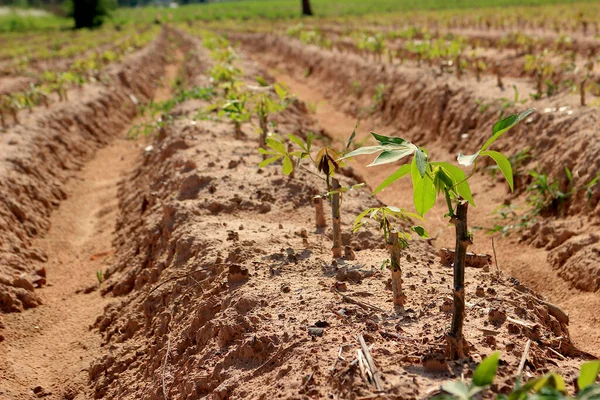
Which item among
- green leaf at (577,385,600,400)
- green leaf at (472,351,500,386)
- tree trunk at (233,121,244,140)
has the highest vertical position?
green leaf at (472,351,500,386)

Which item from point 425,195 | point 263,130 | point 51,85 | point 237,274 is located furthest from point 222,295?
point 51,85

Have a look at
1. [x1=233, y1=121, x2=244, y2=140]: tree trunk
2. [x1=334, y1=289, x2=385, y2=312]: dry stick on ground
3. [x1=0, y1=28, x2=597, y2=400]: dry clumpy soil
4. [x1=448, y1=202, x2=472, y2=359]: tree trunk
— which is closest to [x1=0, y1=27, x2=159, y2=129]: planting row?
[x1=0, y1=28, x2=597, y2=400]: dry clumpy soil

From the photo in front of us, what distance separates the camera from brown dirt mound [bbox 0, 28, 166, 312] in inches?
196

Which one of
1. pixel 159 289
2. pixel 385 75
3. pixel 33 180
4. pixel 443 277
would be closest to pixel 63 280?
pixel 159 289

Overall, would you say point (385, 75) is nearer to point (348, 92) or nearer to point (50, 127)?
point (348, 92)

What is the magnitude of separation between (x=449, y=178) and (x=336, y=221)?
1.46 meters

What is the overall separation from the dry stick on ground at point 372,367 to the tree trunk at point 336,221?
1.13 metres

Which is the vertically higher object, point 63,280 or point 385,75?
point 385,75

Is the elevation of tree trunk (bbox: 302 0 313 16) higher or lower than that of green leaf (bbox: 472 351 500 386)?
higher

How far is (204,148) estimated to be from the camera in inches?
237

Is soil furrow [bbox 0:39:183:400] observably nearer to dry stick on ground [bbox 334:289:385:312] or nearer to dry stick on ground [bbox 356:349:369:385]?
dry stick on ground [bbox 334:289:385:312]

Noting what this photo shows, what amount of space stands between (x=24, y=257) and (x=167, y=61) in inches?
596

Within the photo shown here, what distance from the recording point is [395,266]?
2.90 metres

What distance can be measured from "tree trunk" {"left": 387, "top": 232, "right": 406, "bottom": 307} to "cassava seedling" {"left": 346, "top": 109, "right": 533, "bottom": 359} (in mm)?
481
